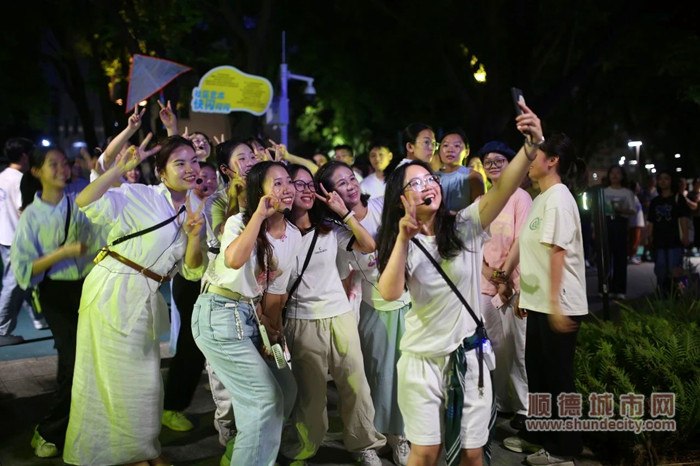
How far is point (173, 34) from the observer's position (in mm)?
16047

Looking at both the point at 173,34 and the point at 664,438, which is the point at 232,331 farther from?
the point at 173,34

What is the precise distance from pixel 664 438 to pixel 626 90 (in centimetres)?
2284

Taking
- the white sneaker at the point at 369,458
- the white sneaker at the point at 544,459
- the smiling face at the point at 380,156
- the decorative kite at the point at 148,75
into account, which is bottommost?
the white sneaker at the point at 544,459

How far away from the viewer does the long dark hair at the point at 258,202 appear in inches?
172

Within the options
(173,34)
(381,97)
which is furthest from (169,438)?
(381,97)

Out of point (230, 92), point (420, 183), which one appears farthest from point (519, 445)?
point (230, 92)

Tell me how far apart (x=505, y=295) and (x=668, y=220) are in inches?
237

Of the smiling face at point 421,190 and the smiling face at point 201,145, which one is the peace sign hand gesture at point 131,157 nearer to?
the smiling face at point 201,145

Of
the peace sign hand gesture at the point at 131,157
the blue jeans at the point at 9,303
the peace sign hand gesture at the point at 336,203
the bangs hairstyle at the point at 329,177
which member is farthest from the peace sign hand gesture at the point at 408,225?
the blue jeans at the point at 9,303

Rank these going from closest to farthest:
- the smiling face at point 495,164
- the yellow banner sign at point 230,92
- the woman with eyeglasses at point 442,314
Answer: the woman with eyeglasses at point 442,314 < the smiling face at point 495,164 < the yellow banner sign at point 230,92

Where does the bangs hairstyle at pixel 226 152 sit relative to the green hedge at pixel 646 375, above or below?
above

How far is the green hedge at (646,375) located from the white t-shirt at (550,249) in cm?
80

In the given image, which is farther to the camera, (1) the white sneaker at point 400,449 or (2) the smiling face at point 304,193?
(1) the white sneaker at point 400,449

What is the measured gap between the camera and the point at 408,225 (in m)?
3.51
